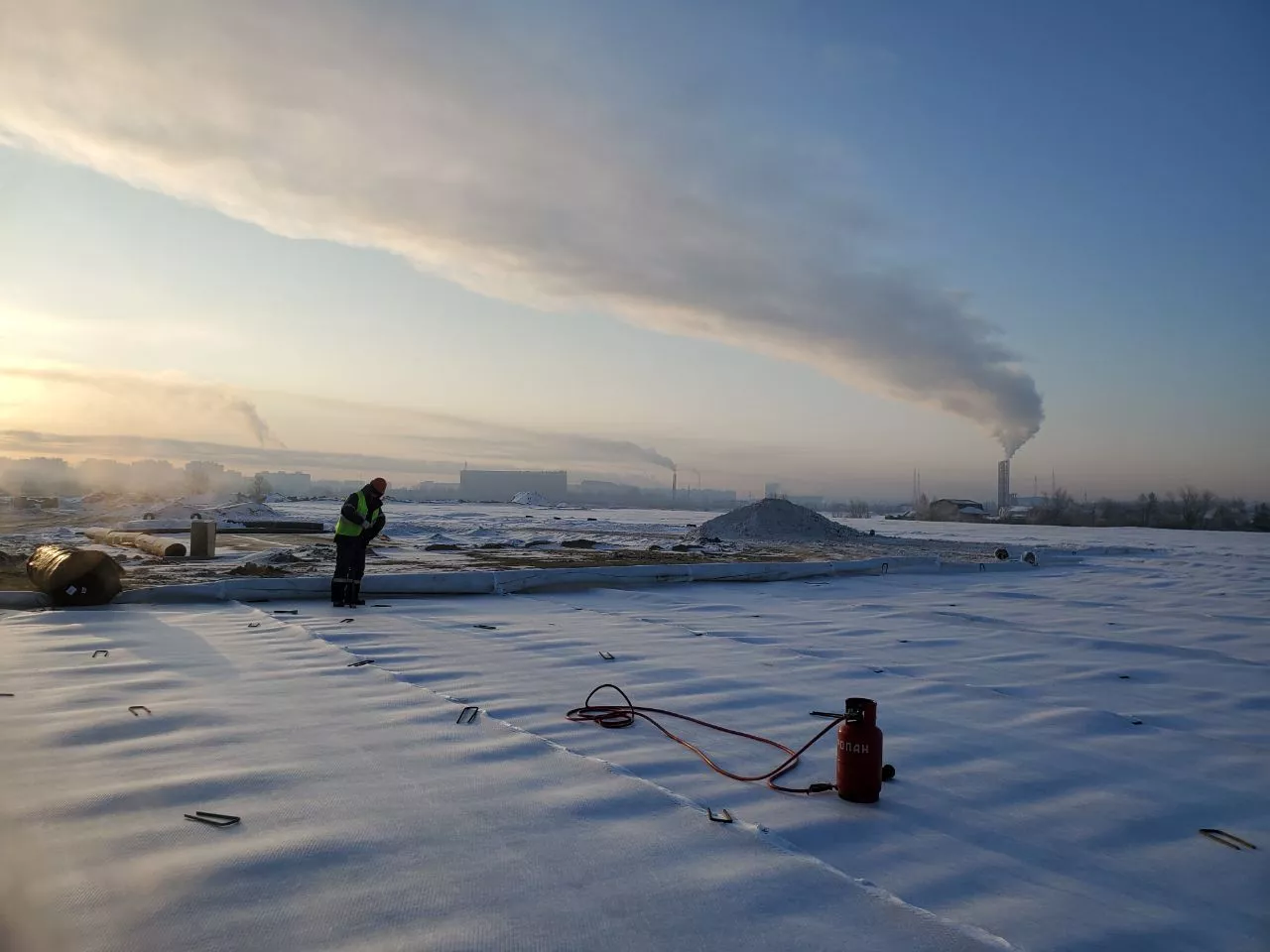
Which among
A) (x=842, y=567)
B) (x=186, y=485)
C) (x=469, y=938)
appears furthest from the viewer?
(x=186, y=485)

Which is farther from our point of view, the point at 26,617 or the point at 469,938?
the point at 26,617

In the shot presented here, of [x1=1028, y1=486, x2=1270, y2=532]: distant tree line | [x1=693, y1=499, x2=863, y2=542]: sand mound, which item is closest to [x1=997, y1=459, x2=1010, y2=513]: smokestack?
[x1=1028, y1=486, x2=1270, y2=532]: distant tree line

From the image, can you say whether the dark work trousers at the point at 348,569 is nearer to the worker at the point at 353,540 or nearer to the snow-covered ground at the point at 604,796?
the worker at the point at 353,540

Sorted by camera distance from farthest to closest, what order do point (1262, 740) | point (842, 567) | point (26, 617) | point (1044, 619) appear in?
point (842, 567), point (1044, 619), point (26, 617), point (1262, 740)

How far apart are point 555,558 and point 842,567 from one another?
4.96m

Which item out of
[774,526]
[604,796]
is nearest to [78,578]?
[604,796]

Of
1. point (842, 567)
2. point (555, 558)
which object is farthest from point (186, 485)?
point (842, 567)

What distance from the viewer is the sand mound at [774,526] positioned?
24.2 m

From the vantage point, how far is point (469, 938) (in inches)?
79.5

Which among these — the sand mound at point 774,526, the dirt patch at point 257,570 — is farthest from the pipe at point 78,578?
the sand mound at point 774,526

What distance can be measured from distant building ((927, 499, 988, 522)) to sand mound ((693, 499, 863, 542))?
29757mm

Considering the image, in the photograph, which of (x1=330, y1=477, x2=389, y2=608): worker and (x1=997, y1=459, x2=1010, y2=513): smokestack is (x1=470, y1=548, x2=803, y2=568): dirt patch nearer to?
(x1=330, y1=477, x2=389, y2=608): worker

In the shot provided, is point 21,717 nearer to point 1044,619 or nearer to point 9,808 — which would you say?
point 9,808

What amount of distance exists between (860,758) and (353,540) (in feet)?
20.3
